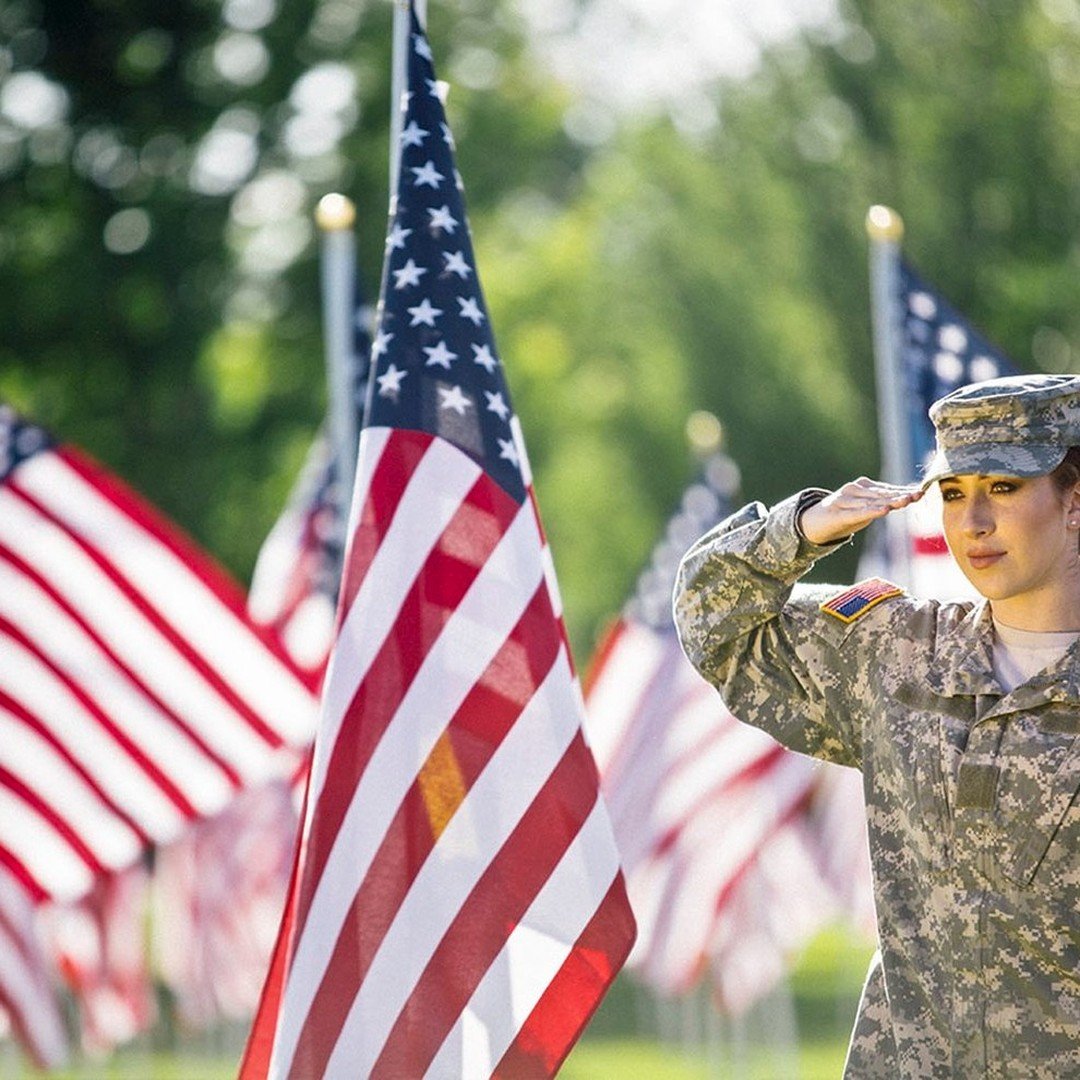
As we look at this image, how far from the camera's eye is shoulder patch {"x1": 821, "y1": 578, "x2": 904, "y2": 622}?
3740 mm

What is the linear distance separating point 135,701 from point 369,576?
431 cm

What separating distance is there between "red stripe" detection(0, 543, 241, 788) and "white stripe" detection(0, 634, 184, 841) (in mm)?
206

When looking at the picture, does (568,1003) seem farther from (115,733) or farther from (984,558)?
(115,733)

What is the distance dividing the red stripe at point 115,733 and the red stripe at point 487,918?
14.3 ft

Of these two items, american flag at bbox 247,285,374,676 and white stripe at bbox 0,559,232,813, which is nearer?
white stripe at bbox 0,559,232,813

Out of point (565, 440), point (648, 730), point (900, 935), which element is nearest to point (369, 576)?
point (900, 935)

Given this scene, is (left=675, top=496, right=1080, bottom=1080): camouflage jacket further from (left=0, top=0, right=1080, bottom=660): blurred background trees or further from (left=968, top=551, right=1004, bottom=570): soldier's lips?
(left=0, top=0, right=1080, bottom=660): blurred background trees

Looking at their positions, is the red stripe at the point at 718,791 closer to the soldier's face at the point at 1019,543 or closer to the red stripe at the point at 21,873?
the red stripe at the point at 21,873

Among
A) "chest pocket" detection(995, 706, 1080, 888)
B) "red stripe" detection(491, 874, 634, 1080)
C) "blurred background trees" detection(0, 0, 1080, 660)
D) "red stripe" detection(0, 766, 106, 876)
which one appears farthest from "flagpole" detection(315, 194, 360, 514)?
"blurred background trees" detection(0, 0, 1080, 660)

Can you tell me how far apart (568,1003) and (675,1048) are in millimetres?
13104

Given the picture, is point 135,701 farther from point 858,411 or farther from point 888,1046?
point 858,411

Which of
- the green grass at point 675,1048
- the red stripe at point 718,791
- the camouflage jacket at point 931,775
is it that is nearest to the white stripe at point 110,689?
the red stripe at point 718,791

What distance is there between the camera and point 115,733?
891 centimetres

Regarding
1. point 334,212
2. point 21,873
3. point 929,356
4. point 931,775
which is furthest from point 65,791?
point 931,775
